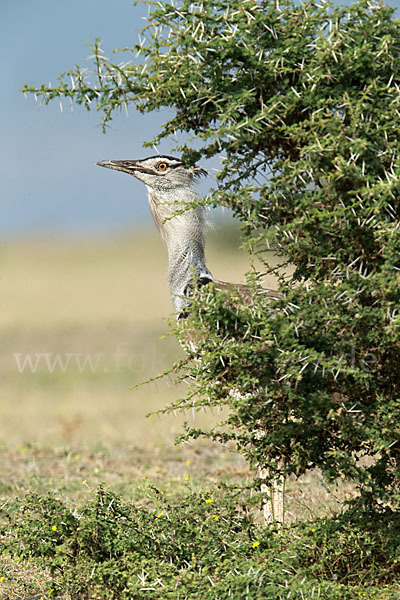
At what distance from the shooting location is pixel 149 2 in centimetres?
393

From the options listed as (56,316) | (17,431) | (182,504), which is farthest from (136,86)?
(56,316)

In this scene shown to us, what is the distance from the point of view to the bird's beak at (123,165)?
5.31 metres

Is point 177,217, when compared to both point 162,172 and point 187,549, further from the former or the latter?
point 187,549

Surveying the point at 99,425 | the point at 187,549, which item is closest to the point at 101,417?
the point at 99,425

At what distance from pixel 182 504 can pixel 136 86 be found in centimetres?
240

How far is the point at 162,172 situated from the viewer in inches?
221

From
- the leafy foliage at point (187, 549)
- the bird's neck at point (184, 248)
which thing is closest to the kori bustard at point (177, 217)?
the bird's neck at point (184, 248)

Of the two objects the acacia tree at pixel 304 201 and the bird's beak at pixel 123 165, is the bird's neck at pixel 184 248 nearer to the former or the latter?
the bird's beak at pixel 123 165

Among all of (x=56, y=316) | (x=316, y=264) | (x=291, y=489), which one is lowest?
(x=291, y=489)

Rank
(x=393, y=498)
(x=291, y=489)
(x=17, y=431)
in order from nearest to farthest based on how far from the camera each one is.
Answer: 1. (x=393, y=498)
2. (x=291, y=489)
3. (x=17, y=431)

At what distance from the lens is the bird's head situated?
5.60 meters

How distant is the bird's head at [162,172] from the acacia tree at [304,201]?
4.81 feet

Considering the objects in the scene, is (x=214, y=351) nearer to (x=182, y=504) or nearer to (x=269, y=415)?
(x=269, y=415)

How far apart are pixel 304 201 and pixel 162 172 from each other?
199 cm
